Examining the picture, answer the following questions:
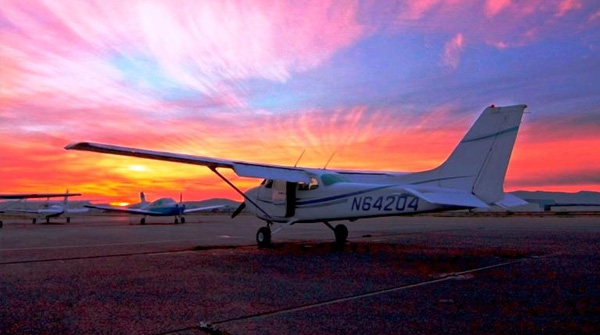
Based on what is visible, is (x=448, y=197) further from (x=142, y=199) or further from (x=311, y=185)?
(x=142, y=199)

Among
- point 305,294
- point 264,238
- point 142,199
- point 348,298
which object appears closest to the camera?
point 348,298

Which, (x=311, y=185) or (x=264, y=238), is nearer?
(x=311, y=185)

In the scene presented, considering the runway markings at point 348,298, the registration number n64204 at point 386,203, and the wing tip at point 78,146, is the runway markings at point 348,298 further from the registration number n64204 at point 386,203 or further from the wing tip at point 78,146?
the wing tip at point 78,146

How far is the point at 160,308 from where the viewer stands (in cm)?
551

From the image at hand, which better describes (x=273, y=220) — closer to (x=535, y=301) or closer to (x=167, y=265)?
(x=167, y=265)

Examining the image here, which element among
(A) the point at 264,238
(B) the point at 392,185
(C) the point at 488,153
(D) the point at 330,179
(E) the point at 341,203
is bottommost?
(A) the point at 264,238

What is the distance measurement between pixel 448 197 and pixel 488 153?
1.34 meters

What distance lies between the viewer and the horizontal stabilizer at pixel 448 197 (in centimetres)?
1025

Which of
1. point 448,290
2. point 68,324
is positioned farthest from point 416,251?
point 68,324

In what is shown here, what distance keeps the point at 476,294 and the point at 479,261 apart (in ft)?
12.9

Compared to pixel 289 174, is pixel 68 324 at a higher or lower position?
lower

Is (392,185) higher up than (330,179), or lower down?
lower down

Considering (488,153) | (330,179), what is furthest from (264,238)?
(488,153)

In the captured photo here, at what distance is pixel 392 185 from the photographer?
1188 cm
